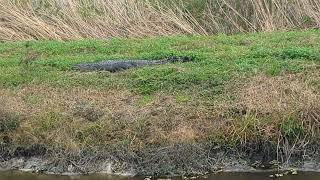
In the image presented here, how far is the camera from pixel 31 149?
25.1 feet

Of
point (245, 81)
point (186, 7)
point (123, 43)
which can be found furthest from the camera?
point (186, 7)

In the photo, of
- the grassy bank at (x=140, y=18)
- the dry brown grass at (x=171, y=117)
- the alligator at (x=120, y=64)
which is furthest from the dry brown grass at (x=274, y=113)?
the grassy bank at (x=140, y=18)

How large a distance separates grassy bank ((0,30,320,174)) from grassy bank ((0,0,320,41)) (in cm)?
261

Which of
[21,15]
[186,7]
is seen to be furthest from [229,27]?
[21,15]

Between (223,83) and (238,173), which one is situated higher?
(223,83)

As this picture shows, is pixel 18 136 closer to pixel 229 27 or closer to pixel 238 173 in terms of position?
pixel 238 173

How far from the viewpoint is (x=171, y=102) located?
8.13 m

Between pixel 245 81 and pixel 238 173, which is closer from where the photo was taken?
pixel 238 173

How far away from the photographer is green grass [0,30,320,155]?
7465 mm

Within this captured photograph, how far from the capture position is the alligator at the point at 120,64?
9.49m

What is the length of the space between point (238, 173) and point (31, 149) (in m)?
2.57

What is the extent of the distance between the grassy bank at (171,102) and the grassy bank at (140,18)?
103 inches

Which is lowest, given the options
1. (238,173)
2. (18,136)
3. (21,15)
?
(238,173)

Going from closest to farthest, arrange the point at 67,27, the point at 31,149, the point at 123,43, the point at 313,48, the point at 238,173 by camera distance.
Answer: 1. the point at 238,173
2. the point at 31,149
3. the point at 313,48
4. the point at 123,43
5. the point at 67,27
